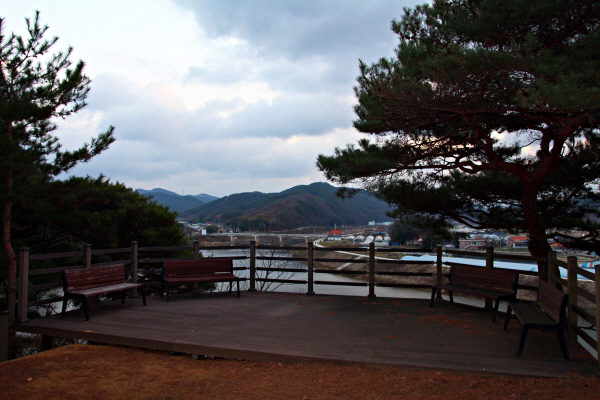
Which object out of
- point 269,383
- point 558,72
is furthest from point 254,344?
point 558,72

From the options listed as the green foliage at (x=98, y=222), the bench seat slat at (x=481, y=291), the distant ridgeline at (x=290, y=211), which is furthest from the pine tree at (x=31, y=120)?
the distant ridgeline at (x=290, y=211)

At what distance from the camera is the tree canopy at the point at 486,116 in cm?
497

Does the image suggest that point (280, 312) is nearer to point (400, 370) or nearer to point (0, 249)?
point (400, 370)

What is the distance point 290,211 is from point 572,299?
3332cm

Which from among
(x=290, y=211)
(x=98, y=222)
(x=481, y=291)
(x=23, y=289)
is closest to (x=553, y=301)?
(x=481, y=291)

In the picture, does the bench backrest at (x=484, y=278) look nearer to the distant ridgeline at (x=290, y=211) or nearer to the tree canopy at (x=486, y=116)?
the tree canopy at (x=486, y=116)

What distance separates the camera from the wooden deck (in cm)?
373

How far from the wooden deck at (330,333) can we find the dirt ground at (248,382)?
0.52ft

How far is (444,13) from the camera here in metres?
6.39

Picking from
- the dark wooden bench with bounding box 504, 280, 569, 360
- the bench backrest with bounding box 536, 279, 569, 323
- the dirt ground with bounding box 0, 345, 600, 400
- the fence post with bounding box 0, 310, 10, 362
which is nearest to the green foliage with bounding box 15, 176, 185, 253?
the fence post with bounding box 0, 310, 10, 362

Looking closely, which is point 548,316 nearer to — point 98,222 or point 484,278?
point 484,278

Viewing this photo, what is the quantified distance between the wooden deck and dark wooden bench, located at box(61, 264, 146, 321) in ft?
1.06

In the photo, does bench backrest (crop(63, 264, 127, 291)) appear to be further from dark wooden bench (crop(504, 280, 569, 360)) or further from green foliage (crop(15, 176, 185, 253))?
dark wooden bench (crop(504, 280, 569, 360))

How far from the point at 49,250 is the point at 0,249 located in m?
3.09
